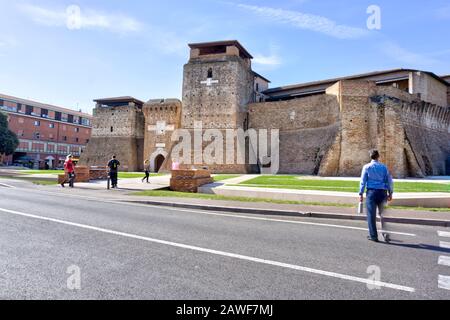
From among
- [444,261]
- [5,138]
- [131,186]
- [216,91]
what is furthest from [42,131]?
[444,261]

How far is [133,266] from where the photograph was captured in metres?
3.91

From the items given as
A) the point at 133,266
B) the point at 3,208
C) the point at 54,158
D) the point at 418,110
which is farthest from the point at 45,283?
the point at 54,158

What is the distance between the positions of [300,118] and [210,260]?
31.2 metres

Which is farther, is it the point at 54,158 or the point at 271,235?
the point at 54,158

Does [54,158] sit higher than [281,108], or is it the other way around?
[281,108]

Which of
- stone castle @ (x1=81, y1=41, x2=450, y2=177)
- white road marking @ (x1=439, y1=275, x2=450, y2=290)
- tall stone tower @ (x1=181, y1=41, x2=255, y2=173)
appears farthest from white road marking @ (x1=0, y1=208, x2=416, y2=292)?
tall stone tower @ (x1=181, y1=41, x2=255, y2=173)

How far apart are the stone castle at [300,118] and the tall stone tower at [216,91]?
0.12 meters

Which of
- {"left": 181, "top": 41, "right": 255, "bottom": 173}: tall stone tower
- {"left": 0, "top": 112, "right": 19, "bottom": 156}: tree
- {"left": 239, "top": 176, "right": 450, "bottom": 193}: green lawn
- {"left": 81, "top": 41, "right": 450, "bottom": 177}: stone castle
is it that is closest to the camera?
{"left": 239, "top": 176, "right": 450, "bottom": 193}: green lawn

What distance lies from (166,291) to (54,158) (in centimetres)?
7017

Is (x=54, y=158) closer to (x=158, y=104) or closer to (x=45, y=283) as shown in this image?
(x=158, y=104)

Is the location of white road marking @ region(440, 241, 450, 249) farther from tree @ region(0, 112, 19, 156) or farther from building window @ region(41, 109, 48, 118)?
building window @ region(41, 109, 48, 118)

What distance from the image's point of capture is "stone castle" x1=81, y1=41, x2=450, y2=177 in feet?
87.1

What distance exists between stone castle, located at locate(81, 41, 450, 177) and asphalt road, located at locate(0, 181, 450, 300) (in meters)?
21.7
